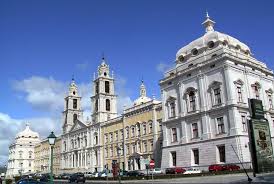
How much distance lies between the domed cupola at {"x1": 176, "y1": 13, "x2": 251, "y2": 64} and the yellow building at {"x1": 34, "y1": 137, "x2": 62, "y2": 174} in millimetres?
74543

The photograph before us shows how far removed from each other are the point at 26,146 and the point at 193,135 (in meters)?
119

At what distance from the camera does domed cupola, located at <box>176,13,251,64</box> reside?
53.9m

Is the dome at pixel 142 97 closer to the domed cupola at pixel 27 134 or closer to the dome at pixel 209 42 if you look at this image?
the dome at pixel 209 42

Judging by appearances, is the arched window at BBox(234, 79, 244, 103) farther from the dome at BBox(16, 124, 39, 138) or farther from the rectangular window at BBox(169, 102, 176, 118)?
the dome at BBox(16, 124, 39, 138)

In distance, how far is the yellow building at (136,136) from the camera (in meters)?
71.6

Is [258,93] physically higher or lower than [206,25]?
lower

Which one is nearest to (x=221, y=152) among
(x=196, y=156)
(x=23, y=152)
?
(x=196, y=156)

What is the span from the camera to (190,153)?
5212cm

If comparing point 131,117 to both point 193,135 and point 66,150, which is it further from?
point 66,150

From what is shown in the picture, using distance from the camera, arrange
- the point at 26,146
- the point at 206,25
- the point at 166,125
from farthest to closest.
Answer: the point at 26,146
the point at 206,25
the point at 166,125

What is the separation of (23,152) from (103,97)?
72973 millimetres

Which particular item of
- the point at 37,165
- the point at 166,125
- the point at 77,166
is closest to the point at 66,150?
the point at 77,166

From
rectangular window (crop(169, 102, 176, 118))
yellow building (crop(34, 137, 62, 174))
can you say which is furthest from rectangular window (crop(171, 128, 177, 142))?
yellow building (crop(34, 137, 62, 174))

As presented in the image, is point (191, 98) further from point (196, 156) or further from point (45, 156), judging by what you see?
point (45, 156)
